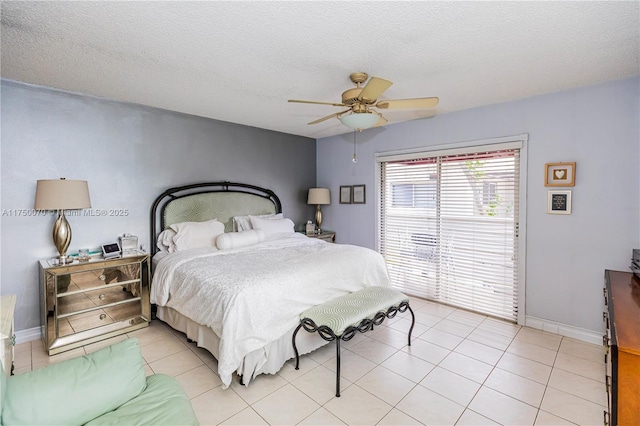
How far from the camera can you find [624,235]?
2854mm

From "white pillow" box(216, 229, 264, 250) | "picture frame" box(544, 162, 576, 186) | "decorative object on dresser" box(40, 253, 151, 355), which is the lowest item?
"decorative object on dresser" box(40, 253, 151, 355)

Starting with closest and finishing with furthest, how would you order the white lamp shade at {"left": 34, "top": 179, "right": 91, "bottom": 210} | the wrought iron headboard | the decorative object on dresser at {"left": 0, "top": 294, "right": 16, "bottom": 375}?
the decorative object on dresser at {"left": 0, "top": 294, "right": 16, "bottom": 375} < the white lamp shade at {"left": 34, "top": 179, "right": 91, "bottom": 210} < the wrought iron headboard

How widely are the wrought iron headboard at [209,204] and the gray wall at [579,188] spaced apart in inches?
119

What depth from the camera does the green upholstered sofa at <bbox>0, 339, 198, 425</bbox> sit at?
1.27 metres

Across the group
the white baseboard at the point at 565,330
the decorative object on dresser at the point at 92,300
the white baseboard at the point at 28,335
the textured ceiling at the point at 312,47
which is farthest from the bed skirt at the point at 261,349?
the white baseboard at the point at 565,330

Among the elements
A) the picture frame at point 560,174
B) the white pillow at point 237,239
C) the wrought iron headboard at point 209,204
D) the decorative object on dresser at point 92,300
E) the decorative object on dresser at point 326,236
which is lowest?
the decorative object on dresser at point 92,300

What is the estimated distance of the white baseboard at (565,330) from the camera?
3039 millimetres

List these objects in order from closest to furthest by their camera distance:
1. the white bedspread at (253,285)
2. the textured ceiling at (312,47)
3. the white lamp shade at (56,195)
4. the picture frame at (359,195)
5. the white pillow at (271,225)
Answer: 1. the textured ceiling at (312,47)
2. the white bedspread at (253,285)
3. the white lamp shade at (56,195)
4. the white pillow at (271,225)
5. the picture frame at (359,195)

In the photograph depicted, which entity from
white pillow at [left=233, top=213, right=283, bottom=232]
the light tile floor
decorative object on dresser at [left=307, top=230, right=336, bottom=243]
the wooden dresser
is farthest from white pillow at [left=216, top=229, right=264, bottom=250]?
the wooden dresser

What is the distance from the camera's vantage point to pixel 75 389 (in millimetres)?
1373

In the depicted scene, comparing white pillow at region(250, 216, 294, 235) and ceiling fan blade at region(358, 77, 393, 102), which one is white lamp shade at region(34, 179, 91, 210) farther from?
ceiling fan blade at region(358, 77, 393, 102)

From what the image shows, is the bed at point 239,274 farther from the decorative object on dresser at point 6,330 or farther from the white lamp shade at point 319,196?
the decorative object on dresser at point 6,330

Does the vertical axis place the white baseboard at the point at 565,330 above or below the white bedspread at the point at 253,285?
below

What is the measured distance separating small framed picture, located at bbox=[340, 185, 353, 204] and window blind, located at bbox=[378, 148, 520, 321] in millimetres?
588
